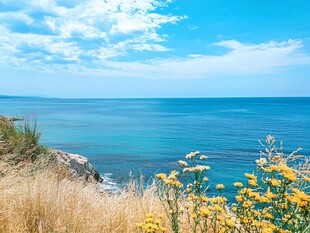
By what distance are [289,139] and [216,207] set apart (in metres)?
39.0

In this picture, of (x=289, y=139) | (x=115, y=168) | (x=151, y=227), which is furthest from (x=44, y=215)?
(x=289, y=139)

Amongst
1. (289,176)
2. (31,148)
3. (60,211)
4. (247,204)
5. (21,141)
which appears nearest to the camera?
(289,176)

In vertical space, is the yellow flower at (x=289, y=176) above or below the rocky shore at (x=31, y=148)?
above

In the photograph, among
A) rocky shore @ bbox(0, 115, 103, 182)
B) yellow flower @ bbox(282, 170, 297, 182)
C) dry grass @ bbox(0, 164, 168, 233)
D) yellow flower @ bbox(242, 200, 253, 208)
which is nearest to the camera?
yellow flower @ bbox(282, 170, 297, 182)

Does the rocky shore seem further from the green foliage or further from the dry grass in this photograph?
the dry grass

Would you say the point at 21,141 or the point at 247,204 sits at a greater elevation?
the point at 247,204

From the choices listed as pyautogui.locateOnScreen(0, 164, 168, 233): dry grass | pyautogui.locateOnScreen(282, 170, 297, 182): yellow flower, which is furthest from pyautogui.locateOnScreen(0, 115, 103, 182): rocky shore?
pyautogui.locateOnScreen(282, 170, 297, 182): yellow flower

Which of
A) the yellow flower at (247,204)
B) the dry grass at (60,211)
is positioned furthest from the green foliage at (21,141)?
the yellow flower at (247,204)

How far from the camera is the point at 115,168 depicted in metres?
21.8

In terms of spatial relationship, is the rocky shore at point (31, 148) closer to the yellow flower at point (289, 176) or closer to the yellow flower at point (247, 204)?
the yellow flower at point (247, 204)

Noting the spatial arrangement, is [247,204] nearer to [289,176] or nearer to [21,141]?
[289,176]

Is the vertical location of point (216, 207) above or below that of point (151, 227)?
above

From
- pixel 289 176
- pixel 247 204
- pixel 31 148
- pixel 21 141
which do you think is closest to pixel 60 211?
pixel 247 204

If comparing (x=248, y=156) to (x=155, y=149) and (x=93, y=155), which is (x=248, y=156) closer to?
(x=155, y=149)
